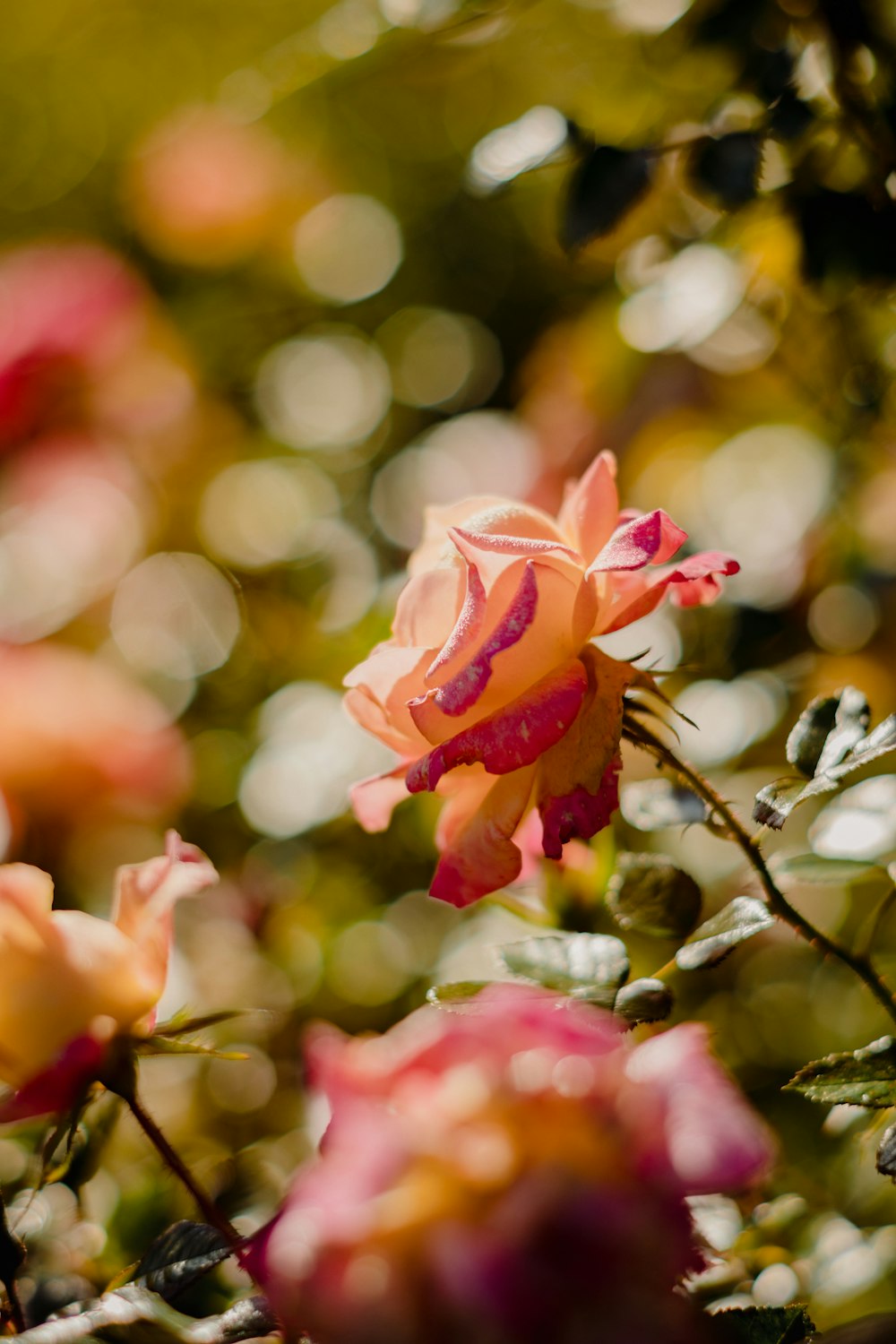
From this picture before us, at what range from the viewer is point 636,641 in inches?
32.1

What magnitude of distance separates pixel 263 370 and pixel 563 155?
2.86 feet

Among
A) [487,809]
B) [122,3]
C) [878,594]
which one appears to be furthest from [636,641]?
[122,3]

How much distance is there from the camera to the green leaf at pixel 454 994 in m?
0.37

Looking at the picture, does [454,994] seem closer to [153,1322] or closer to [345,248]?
[153,1322]

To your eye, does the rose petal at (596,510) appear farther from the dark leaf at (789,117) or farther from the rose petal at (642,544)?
the dark leaf at (789,117)

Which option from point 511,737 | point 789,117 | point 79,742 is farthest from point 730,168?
point 79,742

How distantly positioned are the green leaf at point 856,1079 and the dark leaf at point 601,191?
376 mm

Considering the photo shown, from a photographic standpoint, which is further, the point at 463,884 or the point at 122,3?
the point at 122,3

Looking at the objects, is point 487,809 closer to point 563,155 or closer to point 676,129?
point 563,155

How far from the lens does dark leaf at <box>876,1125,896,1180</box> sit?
334mm

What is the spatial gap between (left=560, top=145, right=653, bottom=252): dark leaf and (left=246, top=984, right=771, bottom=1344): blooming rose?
391 mm

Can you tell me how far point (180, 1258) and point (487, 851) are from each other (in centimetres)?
16

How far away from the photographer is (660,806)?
45 centimetres

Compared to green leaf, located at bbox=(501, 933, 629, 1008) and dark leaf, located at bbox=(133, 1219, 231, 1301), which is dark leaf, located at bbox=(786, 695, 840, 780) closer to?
green leaf, located at bbox=(501, 933, 629, 1008)
